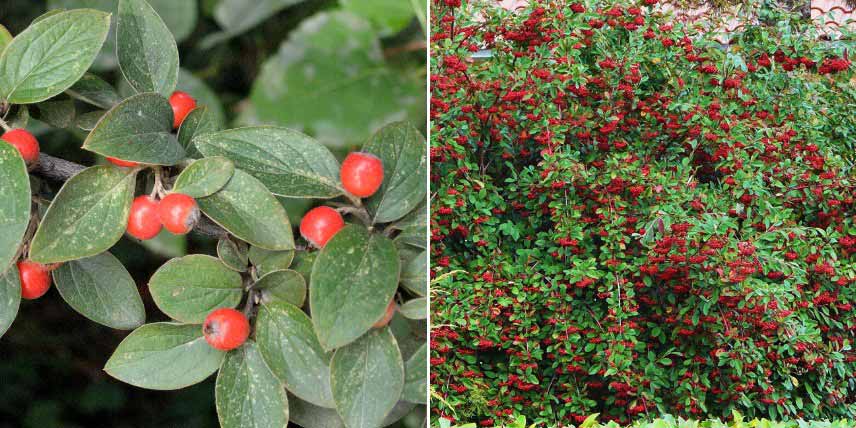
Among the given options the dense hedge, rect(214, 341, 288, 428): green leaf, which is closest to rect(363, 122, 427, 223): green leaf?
rect(214, 341, 288, 428): green leaf

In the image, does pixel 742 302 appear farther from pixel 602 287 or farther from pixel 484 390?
pixel 484 390

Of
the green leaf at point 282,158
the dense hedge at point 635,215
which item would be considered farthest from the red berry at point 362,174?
the dense hedge at point 635,215

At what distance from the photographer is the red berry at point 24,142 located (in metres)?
0.39

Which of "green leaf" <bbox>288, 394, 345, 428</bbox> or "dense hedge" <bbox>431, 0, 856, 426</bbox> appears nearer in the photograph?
"green leaf" <bbox>288, 394, 345, 428</bbox>

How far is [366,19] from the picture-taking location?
0.42m

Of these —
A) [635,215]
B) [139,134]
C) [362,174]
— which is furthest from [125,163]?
[635,215]

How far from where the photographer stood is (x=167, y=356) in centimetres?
43

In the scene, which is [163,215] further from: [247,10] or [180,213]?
[247,10]

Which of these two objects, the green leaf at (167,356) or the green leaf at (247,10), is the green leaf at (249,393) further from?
the green leaf at (247,10)

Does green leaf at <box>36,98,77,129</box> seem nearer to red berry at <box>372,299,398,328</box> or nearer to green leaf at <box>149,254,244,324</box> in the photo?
green leaf at <box>149,254,244,324</box>

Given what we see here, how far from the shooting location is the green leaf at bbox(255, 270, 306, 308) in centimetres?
40

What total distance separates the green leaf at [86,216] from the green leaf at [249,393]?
0.32 feet

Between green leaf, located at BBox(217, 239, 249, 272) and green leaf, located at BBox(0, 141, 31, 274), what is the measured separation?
97 mm

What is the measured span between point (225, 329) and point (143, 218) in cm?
7
